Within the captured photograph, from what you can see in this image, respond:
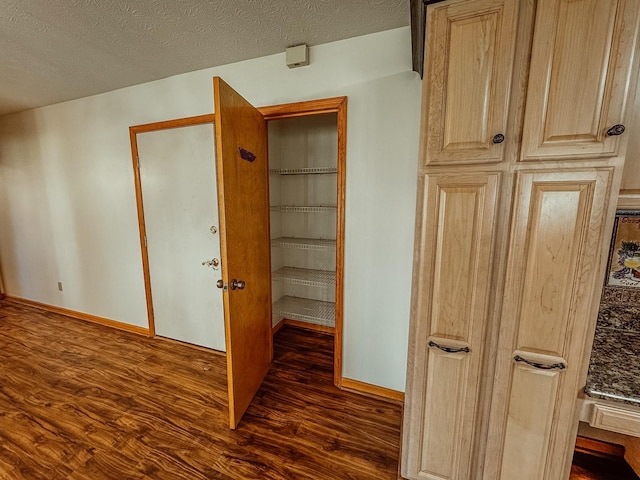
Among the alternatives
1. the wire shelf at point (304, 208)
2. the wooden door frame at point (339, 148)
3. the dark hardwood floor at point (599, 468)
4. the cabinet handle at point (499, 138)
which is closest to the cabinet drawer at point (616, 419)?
the dark hardwood floor at point (599, 468)

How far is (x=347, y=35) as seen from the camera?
1.61m

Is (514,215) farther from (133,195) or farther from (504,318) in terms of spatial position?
(133,195)

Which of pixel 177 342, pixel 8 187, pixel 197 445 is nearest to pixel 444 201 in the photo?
pixel 197 445

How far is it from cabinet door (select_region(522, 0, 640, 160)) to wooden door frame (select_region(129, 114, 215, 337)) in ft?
6.75

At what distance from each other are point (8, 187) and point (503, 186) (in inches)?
199

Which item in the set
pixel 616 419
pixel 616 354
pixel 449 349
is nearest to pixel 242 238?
pixel 449 349

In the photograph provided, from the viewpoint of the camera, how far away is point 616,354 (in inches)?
43.3

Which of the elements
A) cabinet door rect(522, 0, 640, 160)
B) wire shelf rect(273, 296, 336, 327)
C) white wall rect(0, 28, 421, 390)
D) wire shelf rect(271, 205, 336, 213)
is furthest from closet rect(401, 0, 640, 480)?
→ wire shelf rect(271, 205, 336, 213)

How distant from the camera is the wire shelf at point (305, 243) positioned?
8.25 feet

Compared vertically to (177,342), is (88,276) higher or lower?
higher

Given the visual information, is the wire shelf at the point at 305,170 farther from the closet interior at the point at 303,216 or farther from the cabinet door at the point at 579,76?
the cabinet door at the point at 579,76

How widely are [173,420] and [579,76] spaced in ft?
8.45

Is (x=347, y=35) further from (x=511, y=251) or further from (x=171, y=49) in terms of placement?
(x=511, y=251)

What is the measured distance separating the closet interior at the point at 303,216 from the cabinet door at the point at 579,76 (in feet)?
6.15
